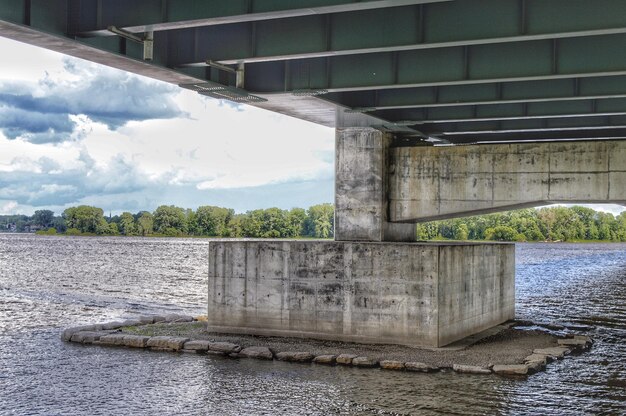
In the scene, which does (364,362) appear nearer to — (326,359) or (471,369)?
(326,359)

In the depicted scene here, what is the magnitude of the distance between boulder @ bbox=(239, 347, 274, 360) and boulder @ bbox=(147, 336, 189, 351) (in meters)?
2.97

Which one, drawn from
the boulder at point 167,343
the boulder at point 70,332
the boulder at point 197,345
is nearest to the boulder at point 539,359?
the boulder at point 197,345

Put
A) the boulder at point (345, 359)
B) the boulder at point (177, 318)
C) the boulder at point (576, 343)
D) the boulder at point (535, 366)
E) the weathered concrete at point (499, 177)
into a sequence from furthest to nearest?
the boulder at point (177, 318)
the boulder at point (576, 343)
the weathered concrete at point (499, 177)
the boulder at point (345, 359)
the boulder at point (535, 366)

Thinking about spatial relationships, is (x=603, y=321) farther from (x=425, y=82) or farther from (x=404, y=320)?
(x=425, y=82)

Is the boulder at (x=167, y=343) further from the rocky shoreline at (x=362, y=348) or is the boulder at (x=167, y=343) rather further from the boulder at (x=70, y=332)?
the boulder at (x=70, y=332)

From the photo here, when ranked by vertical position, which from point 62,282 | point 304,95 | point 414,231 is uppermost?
point 304,95

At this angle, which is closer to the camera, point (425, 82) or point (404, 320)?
point (425, 82)

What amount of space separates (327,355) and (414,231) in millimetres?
11324

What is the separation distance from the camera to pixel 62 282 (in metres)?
72.6

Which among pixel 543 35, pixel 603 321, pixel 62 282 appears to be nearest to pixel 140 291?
pixel 62 282

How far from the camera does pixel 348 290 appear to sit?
30.5m

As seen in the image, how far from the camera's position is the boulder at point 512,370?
25.2 m

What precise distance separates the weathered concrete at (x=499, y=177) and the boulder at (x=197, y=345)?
1029 cm

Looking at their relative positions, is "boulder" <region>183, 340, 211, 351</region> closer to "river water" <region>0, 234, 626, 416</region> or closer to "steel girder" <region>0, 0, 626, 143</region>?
"river water" <region>0, 234, 626, 416</region>
